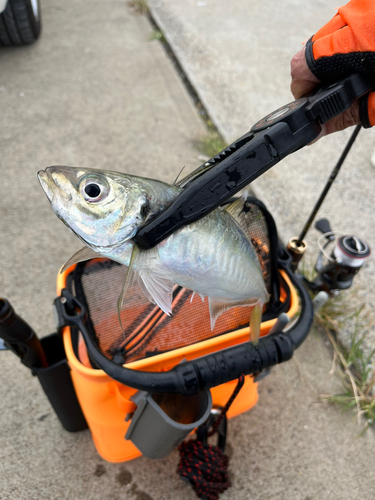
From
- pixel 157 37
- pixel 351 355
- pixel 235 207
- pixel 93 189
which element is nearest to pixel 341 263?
pixel 351 355

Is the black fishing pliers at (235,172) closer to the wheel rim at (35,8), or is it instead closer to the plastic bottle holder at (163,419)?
the plastic bottle holder at (163,419)

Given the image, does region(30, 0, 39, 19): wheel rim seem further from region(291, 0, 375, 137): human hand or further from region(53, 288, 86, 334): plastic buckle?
region(53, 288, 86, 334): plastic buckle

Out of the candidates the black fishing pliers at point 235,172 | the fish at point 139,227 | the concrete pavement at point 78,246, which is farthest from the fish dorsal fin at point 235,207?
the concrete pavement at point 78,246

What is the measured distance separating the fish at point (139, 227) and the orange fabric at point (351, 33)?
67 cm

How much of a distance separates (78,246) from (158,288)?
1490 millimetres

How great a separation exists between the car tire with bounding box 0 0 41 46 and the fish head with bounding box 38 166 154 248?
141 inches

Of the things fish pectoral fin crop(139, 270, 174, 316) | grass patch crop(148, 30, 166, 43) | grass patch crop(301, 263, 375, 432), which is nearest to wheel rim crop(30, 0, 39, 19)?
grass patch crop(148, 30, 166, 43)

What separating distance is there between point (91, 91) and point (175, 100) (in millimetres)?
842

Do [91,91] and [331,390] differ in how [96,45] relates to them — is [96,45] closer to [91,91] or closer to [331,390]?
[91,91]

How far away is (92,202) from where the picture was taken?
0.79 metres

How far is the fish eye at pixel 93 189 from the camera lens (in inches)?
31.0

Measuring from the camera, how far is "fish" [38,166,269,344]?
0.79 m

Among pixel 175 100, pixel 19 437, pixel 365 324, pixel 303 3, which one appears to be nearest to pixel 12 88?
pixel 175 100

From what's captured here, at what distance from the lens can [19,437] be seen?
1544 mm
